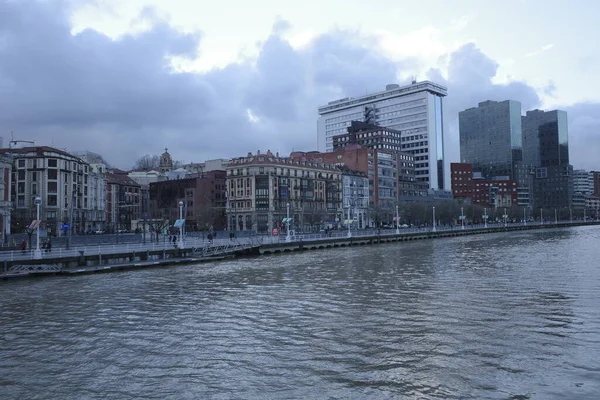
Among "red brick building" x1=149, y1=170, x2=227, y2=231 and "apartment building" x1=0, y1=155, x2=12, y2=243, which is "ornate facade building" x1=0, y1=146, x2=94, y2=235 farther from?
"apartment building" x1=0, y1=155, x2=12, y2=243

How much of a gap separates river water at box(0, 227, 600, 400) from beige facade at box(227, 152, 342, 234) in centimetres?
9526

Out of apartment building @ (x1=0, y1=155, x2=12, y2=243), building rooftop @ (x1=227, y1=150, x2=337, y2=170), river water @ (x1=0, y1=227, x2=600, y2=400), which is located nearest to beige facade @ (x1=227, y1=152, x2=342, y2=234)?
building rooftop @ (x1=227, y1=150, x2=337, y2=170)

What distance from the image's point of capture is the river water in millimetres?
15078

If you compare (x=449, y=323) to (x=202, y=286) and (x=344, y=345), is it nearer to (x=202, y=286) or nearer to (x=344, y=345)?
(x=344, y=345)

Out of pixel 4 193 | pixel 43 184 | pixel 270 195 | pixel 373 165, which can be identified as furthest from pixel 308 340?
pixel 373 165

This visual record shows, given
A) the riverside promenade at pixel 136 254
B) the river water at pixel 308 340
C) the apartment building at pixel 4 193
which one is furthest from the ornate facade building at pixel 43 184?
the river water at pixel 308 340

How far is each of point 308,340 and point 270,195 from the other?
11382cm

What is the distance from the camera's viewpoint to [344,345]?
19.2 meters

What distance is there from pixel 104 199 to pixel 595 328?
433 feet

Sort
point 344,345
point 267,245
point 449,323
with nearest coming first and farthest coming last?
point 344,345 < point 449,323 < point 267,245

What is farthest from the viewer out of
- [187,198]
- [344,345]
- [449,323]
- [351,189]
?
[351,189]

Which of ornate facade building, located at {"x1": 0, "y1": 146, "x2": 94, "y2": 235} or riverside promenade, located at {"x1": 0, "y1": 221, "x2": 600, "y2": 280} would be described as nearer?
riverside promenade, located at {"x1": 0, "y1": 221, "x2": 600, "y2": 280}

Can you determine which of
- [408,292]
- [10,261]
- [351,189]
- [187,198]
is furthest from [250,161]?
[408,292]

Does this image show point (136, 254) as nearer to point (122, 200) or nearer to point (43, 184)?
point (43, 184)
